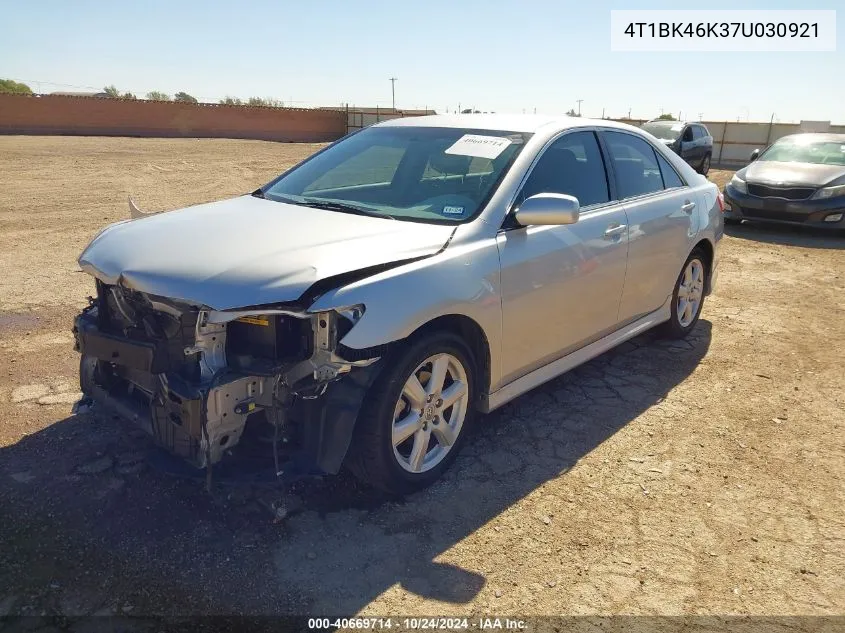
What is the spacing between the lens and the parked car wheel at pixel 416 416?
2965 millimetres

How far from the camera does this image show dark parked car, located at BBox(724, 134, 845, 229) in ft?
33.1

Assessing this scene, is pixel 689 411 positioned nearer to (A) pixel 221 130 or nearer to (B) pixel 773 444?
(B) pixel 773 444

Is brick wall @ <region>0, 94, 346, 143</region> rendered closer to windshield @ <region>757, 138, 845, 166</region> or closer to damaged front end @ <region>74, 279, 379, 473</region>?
windshield @ <region>757, 138, 845, 166</region>

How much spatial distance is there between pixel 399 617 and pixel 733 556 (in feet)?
4.95

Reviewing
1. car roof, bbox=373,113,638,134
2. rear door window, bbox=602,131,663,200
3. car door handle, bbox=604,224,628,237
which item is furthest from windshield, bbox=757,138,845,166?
car door handle, bbox=604,224,628,237

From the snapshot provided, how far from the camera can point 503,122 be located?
13.5 ft

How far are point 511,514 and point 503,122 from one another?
92.6 inches

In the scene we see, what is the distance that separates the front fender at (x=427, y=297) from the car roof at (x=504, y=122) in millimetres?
1034

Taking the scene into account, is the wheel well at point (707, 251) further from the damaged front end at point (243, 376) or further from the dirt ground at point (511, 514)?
the damaged front end at point (243, 376)

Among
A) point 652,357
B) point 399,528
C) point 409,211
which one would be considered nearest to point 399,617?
point 399,528

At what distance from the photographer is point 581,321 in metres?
4.05

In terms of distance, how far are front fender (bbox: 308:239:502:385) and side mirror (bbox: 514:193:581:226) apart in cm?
23

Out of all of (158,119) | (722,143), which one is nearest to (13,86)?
(158,119)

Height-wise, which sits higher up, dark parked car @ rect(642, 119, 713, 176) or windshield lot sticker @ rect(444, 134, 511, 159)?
dark parked car @ rect(642, 119, 713, 176)
